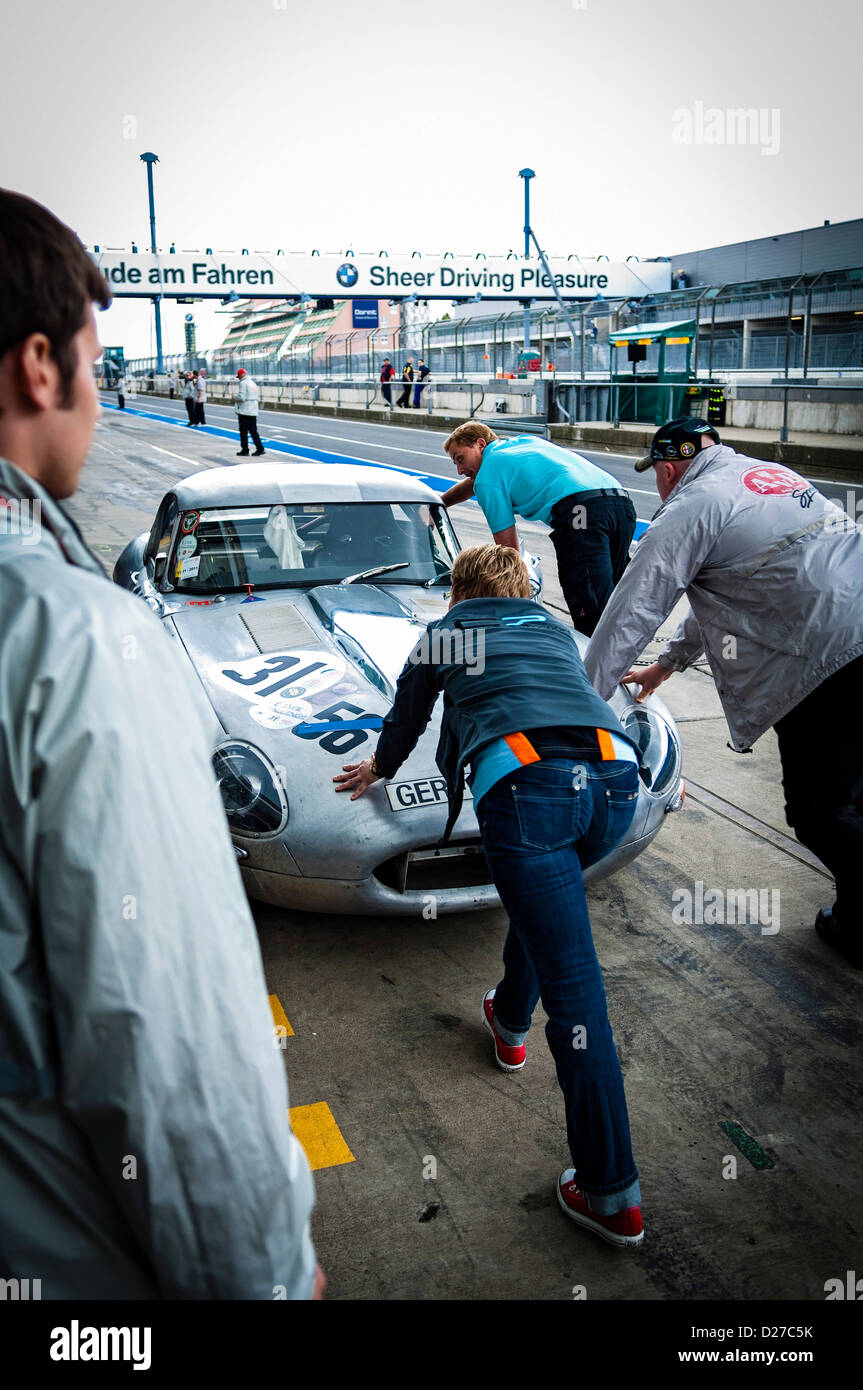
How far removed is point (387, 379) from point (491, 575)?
40.7 m

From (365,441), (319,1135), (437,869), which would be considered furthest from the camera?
(365,441)

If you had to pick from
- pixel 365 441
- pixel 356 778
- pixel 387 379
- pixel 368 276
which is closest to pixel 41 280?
pixel 356 778

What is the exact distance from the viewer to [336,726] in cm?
388

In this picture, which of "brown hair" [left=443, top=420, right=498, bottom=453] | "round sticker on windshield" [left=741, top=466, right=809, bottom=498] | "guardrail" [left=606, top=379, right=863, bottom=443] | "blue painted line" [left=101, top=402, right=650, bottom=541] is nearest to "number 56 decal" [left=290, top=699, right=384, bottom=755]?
"round sticker on windshield" [left=741, top=466, right=809, bottom=498]

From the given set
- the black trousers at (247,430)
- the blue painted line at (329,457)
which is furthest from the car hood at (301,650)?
the black trousers at (247,430)

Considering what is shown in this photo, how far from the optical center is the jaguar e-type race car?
11.5 feet

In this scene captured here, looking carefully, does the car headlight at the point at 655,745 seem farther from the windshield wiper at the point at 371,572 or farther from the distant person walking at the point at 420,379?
the distant person walking at the point at 420,379

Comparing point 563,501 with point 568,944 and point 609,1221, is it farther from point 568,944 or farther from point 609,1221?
point 609,1221

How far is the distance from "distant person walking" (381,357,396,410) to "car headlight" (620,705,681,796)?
35068mm

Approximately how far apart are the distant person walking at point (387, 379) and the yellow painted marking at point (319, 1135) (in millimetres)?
36528

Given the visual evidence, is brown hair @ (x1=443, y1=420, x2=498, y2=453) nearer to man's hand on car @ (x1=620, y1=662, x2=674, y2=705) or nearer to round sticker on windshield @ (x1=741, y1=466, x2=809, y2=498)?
man's hand on car @ (x1=620, y1=662, x2=674, y2=705)
